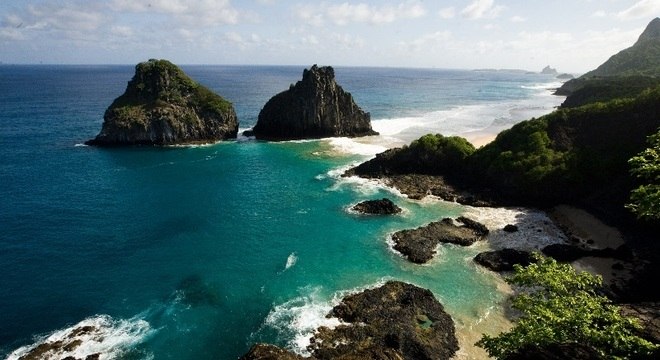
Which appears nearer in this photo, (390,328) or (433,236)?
(390,328)

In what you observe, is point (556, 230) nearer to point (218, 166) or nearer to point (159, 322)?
point (159, 322)

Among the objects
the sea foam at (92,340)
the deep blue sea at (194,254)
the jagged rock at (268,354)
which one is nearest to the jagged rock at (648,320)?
the deep blue sea at (194,254)

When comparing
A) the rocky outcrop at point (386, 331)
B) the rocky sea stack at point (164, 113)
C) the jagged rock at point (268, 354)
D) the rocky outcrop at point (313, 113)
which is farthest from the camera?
the rocky outcrop at point (313, 113)

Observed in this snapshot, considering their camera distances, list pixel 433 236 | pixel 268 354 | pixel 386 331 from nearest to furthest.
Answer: pixel 268 354, pixel 386 331, pixel 433 236

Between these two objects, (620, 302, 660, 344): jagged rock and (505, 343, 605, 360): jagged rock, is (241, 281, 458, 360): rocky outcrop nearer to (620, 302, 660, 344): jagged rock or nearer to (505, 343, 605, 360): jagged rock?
(620, 302, 660, 344): jagged rock

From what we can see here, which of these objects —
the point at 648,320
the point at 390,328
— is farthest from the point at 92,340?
the point at 648,320

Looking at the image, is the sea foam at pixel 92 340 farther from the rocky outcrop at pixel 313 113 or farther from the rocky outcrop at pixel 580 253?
the rocky outcrop at pixel 313 113

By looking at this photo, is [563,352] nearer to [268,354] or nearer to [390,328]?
[268,354]

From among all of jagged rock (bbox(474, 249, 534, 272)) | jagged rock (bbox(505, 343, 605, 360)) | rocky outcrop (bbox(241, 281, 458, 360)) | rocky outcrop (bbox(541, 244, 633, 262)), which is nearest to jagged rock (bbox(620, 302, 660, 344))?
jagged rock (bbox(505, 343, 605, 360))
